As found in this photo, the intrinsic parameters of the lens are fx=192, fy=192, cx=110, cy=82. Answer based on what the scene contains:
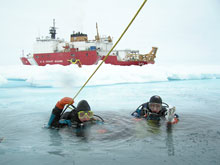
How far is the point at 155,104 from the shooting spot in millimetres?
4246

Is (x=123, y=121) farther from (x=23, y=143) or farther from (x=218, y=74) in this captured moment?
(x=218, y=74)

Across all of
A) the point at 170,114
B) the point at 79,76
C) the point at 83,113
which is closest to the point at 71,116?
the point at 83,113

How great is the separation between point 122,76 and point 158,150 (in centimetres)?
1369

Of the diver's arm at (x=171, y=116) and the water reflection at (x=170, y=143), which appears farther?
the diver's arm at (x=171, y=116)

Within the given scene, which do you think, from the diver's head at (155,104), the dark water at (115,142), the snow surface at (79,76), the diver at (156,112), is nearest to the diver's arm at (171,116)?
the diver at (156,112)

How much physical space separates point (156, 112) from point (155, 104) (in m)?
0.28

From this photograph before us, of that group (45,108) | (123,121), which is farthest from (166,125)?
(45,108)

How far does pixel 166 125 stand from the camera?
402 centimetres

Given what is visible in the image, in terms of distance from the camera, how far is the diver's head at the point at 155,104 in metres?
4.21

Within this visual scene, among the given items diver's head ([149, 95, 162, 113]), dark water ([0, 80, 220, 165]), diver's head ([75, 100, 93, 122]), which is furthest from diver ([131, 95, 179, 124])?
diver's head ([75, 100, 93, 122])

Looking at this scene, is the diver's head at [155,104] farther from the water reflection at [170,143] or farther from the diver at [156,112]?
the water reflection at [170,143]

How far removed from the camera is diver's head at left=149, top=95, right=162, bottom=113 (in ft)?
13.8

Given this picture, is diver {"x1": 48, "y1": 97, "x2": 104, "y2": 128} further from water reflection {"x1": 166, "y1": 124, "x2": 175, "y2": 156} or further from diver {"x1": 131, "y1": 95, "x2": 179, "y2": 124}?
water reflection {"x1": 166, "y1": 124, "x2": 175, "y2": 156}

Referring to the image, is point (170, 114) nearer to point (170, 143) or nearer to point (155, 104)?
point (155, 104)
